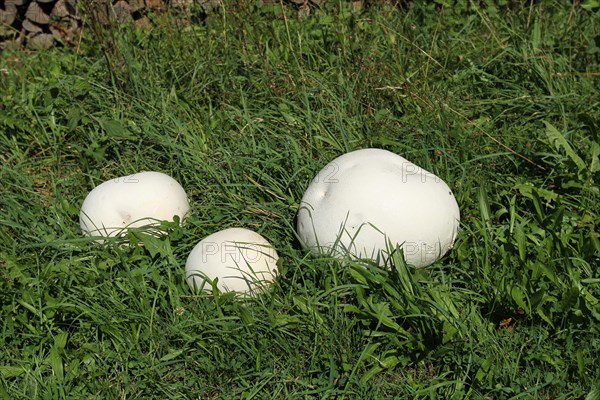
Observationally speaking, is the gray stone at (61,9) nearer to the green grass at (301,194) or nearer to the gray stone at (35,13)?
the gray stone at (35,13)

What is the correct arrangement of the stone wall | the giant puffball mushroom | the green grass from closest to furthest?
the green grass → the giant puffball mushroom → the stone wall

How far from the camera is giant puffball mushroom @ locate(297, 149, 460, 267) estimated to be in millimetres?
→ 3260

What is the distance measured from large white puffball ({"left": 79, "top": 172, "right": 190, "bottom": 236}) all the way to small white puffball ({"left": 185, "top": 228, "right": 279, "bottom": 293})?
0.36 meters

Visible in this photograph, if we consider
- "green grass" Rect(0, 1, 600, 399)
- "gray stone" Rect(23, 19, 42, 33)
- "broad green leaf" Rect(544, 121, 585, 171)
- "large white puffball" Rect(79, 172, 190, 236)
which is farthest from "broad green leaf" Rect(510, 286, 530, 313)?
"gray stone" Rect(23, 19, 42, 33)

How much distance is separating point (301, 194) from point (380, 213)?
677 mm

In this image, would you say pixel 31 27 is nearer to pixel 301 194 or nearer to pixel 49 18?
pixel 49 18

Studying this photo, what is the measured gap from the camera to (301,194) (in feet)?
12.6

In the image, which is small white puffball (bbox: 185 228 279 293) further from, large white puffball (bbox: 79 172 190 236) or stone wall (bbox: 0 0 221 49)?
stone wall (bbox: 0 0 221 49)

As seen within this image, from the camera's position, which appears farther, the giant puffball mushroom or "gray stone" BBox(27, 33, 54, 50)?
"gray stone" BBox(27, 33, 54, 50)

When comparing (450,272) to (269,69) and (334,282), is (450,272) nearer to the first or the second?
(334,282)

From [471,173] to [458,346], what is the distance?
3.72ft

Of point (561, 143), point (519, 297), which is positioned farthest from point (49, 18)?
point (519, 297)

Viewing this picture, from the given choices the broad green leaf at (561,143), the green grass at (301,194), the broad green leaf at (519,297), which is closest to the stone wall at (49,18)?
the green grass at (301,194)

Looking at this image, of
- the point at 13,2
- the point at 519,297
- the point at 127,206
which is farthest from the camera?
the point at 13,2
